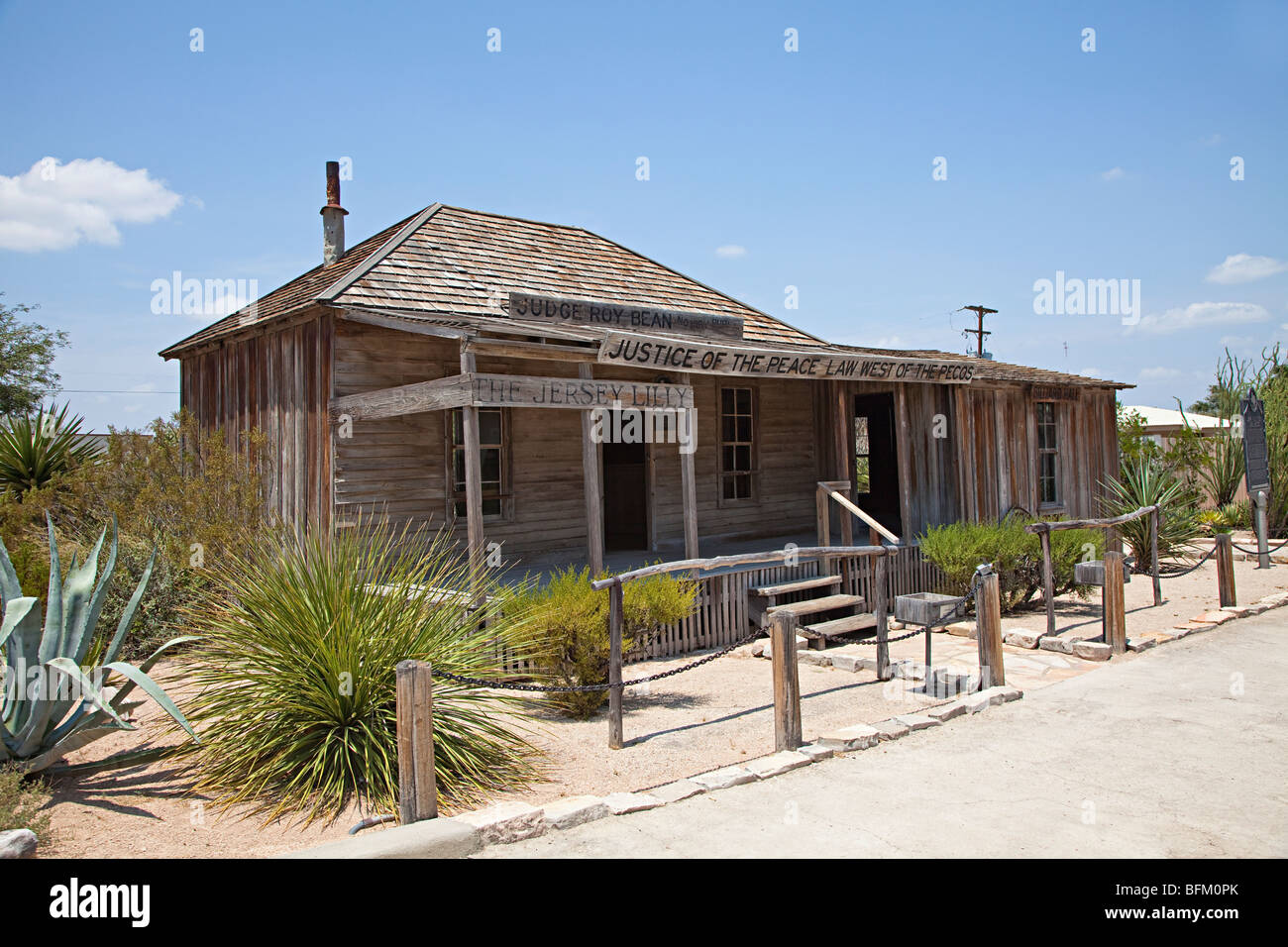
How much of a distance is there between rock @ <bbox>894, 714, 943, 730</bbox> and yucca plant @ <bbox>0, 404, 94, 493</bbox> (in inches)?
453

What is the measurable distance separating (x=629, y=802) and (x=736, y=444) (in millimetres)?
9366

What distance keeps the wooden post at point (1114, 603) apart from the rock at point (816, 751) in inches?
167

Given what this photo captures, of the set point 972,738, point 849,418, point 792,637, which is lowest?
point 972,738

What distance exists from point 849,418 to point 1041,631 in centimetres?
382

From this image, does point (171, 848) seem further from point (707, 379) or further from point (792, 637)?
point (707, 379)

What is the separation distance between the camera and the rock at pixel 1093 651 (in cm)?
Result: 823

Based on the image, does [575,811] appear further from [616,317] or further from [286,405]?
[286,405]

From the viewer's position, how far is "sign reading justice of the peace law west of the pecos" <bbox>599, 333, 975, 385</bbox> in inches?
325

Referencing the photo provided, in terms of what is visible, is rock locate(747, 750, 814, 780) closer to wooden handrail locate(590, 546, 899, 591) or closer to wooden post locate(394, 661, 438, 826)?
wooden post locate(394, 661, 438, 826)

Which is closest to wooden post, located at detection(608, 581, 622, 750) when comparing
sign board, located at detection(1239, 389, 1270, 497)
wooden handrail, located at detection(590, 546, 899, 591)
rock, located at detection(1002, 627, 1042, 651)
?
wooden handrail, located at detection(590, 546, 899, 591)

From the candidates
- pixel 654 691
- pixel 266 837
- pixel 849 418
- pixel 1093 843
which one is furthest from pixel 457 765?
pixel 849 418

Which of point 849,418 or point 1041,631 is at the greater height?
point 849,418

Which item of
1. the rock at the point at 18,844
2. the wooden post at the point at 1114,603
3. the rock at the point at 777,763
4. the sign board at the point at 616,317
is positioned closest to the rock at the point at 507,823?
the rock at the point at 777,763
